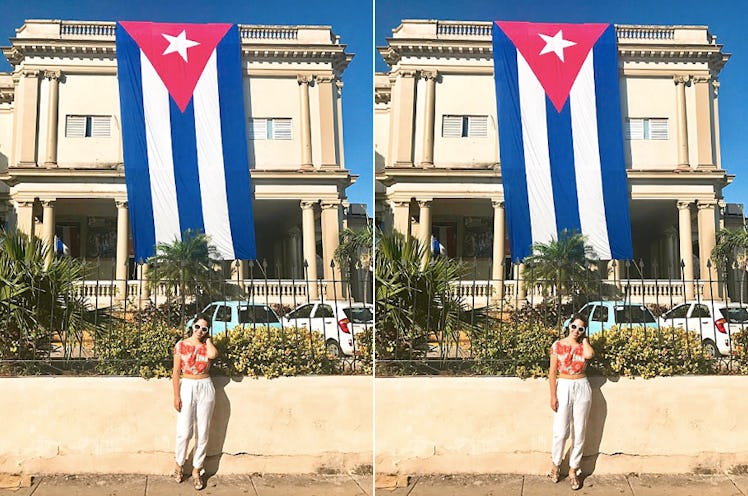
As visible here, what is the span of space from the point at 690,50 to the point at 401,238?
9.82 feet

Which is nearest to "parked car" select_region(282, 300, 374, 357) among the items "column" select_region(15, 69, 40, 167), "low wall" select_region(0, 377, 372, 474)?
"low wall" select_region(0, 377, 372, 474)

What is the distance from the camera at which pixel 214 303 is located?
543 cm

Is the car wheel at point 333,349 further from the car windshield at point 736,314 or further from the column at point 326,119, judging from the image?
the car windshield at point 736,314

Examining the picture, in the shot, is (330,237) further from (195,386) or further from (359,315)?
(195,386)

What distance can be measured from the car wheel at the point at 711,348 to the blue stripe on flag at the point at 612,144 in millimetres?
867

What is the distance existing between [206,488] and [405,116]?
330 cm

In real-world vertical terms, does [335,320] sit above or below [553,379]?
above

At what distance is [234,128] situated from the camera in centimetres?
580

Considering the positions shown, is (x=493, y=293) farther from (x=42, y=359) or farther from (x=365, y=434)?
(x=42, y=359)

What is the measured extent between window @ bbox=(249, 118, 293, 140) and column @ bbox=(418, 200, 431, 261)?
52.2 inches

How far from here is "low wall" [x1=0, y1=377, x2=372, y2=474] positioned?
4750 mm

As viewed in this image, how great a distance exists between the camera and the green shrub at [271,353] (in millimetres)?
4902

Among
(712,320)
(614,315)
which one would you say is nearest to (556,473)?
(614,315)

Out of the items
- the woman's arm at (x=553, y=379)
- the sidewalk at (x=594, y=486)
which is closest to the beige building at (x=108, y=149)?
the sidewalk at (x=594, y=486)
